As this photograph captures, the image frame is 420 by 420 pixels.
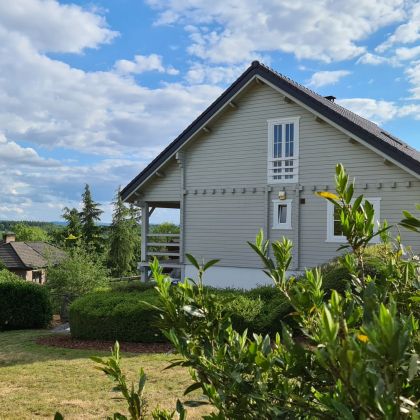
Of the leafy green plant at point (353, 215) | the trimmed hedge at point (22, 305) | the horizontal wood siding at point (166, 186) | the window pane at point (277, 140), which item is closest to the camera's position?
the leafy green plant at point (353, 215)

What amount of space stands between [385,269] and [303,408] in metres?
0.87

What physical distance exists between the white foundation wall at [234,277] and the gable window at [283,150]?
10.6ft

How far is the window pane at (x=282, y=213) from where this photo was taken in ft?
55.6

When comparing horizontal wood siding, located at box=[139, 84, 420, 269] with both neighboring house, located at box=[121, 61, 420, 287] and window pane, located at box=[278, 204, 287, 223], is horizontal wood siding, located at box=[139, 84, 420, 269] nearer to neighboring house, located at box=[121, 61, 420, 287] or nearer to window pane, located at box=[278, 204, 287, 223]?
neighboring house, located at box=[121, 61, 420, 287]

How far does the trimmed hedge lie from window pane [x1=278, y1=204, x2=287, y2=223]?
8307mm

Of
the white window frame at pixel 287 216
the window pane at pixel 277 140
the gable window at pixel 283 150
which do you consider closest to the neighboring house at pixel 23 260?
the white window frame at pixel 287 216

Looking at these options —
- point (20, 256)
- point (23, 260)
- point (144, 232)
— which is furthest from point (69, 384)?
point (20, 256)

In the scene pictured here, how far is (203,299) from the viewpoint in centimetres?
201

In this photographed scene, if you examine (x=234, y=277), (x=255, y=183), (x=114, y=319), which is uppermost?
(x=255, y=183)

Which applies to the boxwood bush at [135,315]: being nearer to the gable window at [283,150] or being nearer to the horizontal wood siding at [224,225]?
the horizontal wood siding at [224,225]

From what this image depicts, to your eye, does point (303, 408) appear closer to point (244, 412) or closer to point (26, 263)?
point (244, 412)

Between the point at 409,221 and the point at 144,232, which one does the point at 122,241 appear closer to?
the point at 144,232

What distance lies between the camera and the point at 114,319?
11781 millimetres

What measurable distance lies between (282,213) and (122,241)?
3695 cm
